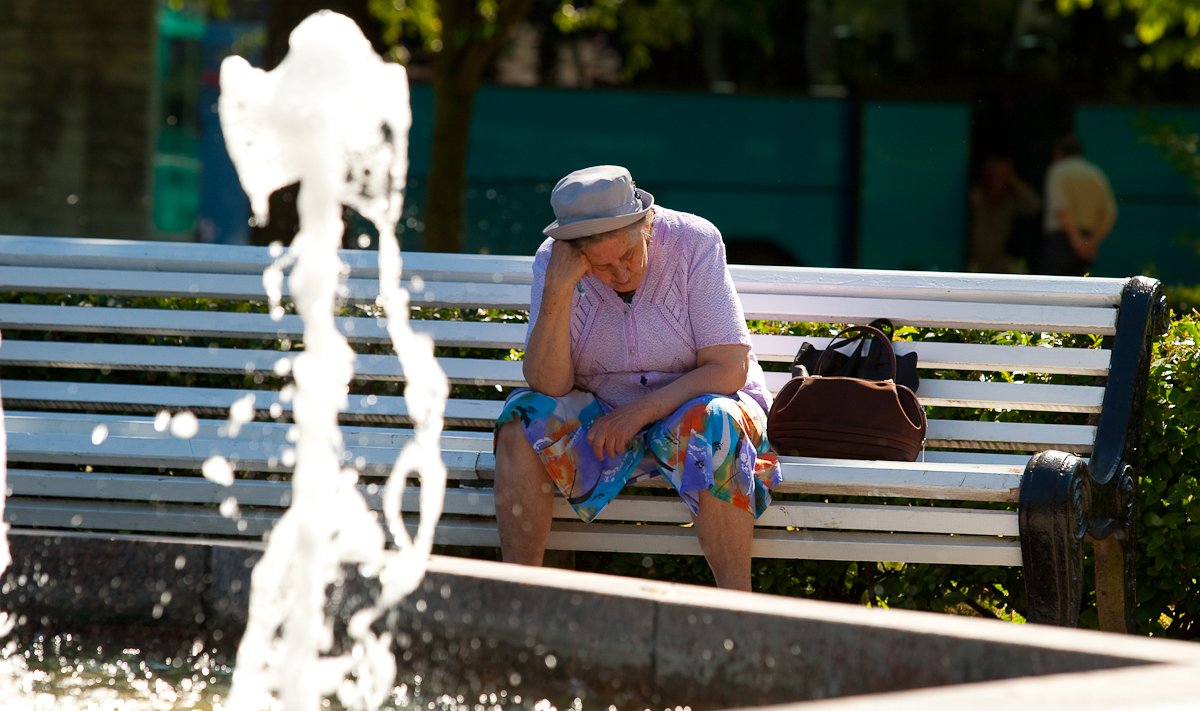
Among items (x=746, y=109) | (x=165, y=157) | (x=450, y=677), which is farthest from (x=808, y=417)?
(x=165, y=157)

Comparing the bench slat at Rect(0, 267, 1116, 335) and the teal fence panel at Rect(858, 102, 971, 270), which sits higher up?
the teal fence panel at Rect(858, 102, 971, 270)

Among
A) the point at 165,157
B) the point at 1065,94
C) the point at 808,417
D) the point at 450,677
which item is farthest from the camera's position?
the point at 165,157

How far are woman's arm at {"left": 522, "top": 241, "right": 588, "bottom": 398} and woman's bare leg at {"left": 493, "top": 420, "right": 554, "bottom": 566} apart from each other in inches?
5.8

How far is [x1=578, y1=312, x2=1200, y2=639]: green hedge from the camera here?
4.26 metres

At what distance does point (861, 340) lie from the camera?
433 cm

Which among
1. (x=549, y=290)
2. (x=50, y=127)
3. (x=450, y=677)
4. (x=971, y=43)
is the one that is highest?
(x=971, y=43)

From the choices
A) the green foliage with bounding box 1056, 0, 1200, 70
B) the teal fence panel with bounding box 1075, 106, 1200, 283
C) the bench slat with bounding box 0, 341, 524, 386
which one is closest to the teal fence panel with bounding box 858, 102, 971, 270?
the teal fence panel with bounding box 1075, 106, 1200, 283

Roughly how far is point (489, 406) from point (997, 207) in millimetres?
8632

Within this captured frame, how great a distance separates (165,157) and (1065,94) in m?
13.8

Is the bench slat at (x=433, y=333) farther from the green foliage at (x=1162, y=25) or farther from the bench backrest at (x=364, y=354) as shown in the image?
the green foliage at (x=1162, y=25)

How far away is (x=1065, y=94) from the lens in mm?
12445

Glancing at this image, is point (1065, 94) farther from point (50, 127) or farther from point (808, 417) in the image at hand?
point (808, 417)

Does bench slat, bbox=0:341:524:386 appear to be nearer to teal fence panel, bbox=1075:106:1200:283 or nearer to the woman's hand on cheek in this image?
the woman's hand on cheek

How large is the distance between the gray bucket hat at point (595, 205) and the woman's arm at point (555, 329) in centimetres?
6
